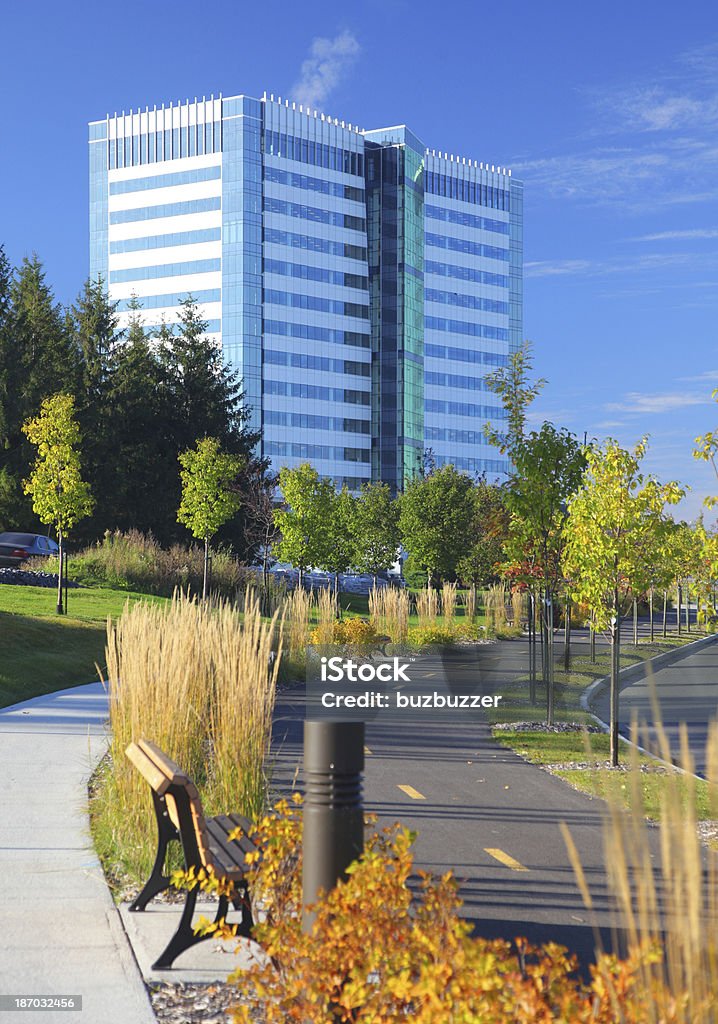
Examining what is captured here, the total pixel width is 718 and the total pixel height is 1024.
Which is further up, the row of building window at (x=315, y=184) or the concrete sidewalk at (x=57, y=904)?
the row of building window at (x=315, y=184)

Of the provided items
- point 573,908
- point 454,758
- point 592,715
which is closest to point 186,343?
point 592,715

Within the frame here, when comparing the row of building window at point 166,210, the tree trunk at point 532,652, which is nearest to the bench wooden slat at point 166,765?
the tree trunk at point 532,652

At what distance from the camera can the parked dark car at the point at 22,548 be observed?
115ft

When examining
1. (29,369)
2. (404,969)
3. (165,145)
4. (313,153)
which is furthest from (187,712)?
(165,145)

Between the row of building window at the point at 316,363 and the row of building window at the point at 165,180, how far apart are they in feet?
51.0

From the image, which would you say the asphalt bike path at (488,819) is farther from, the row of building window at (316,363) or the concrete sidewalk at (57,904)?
the row of building window at (316,363)

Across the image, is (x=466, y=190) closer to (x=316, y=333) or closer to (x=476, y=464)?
(x=316, y=333)

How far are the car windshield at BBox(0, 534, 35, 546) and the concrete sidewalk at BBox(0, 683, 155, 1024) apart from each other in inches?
1053

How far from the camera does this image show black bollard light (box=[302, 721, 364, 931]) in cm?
378

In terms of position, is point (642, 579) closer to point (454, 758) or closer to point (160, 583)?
point (454, 758)

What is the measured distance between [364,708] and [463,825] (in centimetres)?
781

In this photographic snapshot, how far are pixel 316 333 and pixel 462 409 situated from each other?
1867 cm

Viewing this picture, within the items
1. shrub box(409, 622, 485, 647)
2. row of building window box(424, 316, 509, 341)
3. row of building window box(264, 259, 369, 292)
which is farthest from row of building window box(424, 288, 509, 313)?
shrub box(409, 622, 485, 647)

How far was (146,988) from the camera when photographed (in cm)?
456
